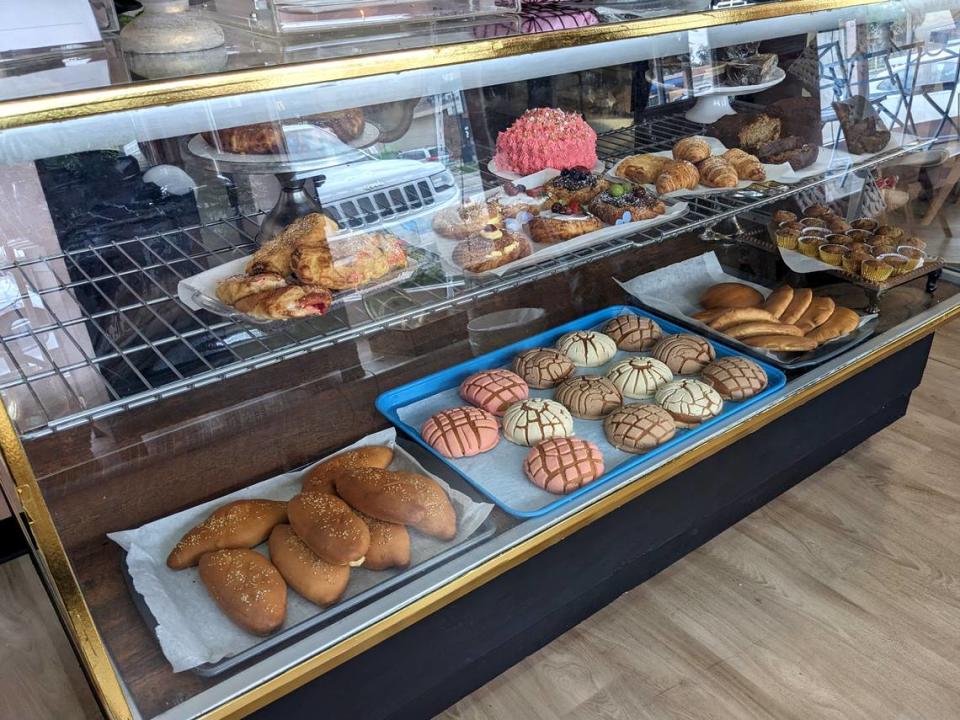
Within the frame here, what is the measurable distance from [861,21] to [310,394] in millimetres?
1414

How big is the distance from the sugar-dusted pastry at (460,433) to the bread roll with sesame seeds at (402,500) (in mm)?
140

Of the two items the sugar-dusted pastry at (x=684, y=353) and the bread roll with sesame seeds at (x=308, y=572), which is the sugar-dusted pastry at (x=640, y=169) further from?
the bread roll with sesame seeds at (x=308, y=572)

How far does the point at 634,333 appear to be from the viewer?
73.2 inches

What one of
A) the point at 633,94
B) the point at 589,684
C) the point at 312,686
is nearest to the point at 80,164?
the point at 312,686

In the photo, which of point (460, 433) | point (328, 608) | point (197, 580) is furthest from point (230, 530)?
point (460, 433)

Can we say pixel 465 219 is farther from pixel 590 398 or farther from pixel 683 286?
pixel 683 286

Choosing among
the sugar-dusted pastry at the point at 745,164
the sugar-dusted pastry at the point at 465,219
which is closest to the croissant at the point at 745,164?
the sugar-dusted pastry at the point at 745,164

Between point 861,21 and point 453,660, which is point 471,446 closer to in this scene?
point 453,660

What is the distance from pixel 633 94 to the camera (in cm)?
167

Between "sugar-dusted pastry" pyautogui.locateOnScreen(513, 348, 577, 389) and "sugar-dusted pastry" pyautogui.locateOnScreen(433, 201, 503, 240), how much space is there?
0.35 metres

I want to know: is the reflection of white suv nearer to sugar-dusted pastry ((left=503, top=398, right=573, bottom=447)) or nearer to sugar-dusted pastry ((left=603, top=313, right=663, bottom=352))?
sugar-dusted pastry ((left=503, top=398, right=573, bottom=447))

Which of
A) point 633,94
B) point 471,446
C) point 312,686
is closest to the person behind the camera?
→ point 312,686

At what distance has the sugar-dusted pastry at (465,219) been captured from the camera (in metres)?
1.42

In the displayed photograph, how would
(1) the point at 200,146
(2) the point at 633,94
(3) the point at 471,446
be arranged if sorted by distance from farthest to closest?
(2) the point at 633,94
(3) the point at 471,446
(1) the point at 200,146
